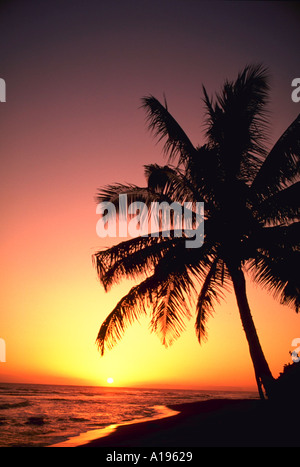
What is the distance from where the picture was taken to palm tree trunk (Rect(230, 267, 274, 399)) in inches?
282

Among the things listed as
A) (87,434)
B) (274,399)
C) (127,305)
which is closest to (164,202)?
(127,305)

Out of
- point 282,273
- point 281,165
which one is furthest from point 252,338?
point 281,165

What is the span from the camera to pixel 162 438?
6.10 meters

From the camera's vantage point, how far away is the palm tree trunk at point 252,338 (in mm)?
7160

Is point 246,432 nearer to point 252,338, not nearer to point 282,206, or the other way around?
point 252,338

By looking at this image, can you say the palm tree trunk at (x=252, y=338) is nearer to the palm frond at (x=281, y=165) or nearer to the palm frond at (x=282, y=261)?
the palm frond at (x=282, y=261)

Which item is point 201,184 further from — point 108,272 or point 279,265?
point 108,272

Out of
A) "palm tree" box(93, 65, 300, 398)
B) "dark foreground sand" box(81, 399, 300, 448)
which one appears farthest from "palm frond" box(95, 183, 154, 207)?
Result: "dark foreground sand" box(81, 399, 300, 448)

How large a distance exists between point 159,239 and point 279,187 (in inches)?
134

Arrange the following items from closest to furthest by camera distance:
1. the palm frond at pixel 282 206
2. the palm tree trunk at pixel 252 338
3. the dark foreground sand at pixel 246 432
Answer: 1. the dark foreground sand at pixel 246 432
2. the palm tree trunk at pixel 252 338
3. the palm frond at pixel 282 206

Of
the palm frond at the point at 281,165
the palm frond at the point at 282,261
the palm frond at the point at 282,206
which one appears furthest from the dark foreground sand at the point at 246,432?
the palm frond at the point at 281,165

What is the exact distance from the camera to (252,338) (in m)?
7.48

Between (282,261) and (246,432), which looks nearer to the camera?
(246,432)

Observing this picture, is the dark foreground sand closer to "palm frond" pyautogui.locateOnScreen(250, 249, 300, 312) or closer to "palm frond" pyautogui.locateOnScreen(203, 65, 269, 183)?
"palm frond" pyautogui.locateOnScreen(250, 249, 300, 312)
